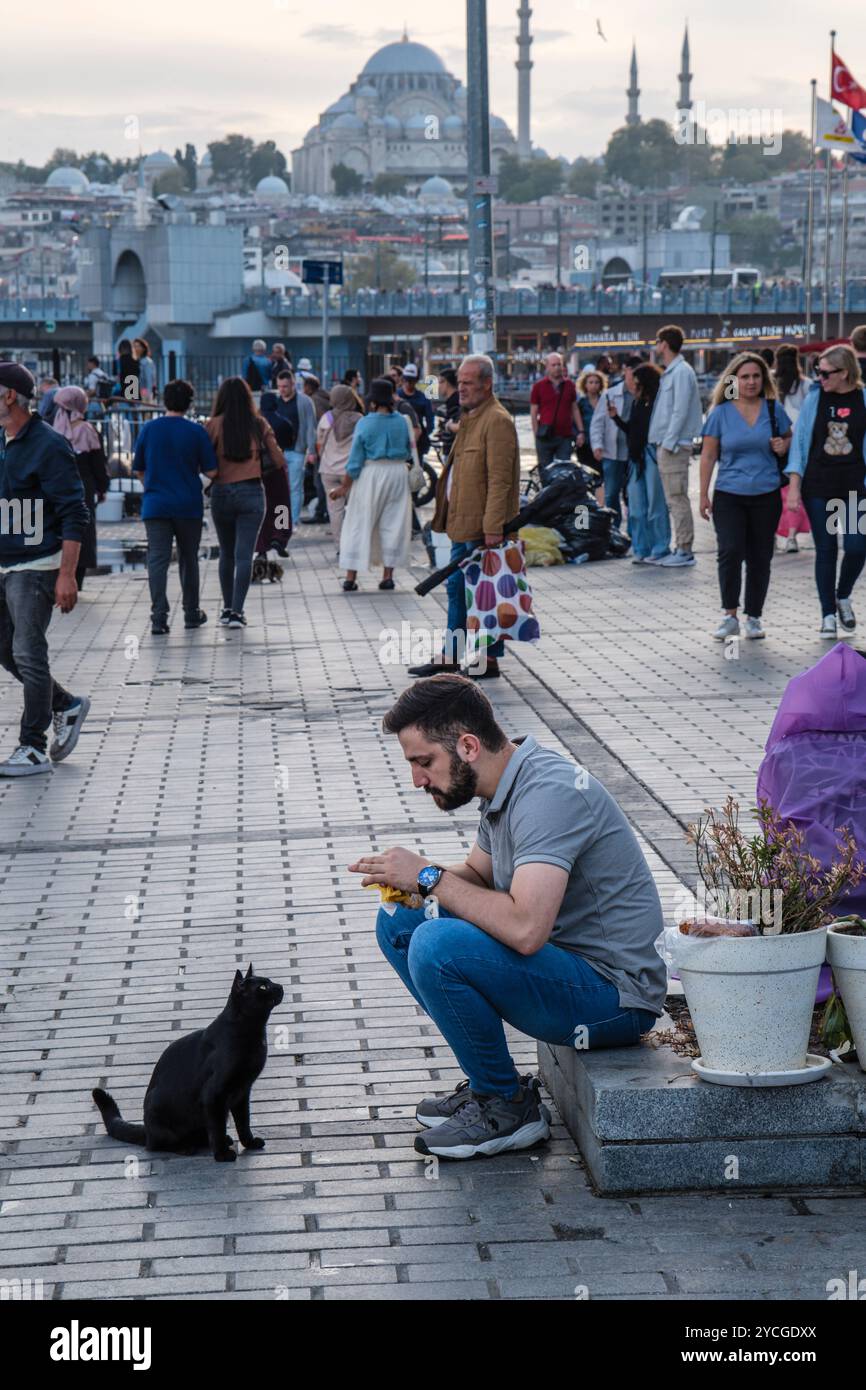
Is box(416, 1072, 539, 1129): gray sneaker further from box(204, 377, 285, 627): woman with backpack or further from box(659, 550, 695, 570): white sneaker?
box(659, 550, 695, 570): white sneaker

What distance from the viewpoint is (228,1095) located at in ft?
14.0

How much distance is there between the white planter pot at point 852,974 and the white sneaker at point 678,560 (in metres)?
12.7

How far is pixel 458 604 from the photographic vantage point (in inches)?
443

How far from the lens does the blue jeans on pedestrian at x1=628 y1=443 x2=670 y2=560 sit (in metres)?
16.1

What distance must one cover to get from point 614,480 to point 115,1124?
14.7 m

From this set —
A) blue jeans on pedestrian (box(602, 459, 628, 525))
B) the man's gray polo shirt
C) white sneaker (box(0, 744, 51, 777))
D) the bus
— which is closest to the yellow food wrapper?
the man's gray polo shirt

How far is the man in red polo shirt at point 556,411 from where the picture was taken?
19.6 meters

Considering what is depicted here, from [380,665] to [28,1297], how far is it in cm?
819

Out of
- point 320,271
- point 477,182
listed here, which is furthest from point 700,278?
point 477,182

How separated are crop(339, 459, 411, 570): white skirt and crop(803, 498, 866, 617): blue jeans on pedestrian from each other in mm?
3882

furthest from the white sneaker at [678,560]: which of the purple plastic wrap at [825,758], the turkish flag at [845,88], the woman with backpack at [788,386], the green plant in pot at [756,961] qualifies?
the turkish flag at [845,88]

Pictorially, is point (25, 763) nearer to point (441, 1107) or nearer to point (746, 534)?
point (746, 534)

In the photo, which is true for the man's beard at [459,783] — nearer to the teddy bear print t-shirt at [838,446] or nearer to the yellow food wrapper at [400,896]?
the yellow food wrapper at [400,896]
